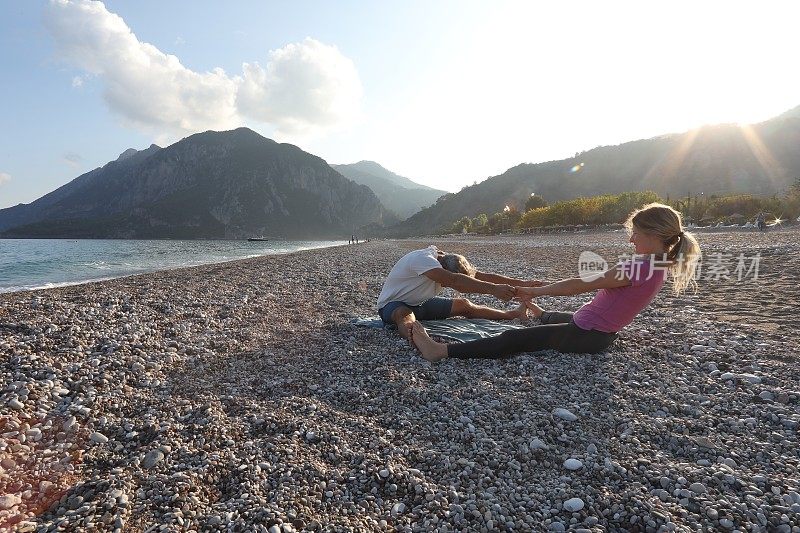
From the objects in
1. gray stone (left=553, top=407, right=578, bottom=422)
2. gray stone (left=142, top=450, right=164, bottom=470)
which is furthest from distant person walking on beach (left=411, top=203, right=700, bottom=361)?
gray stone (left=142, top=450, right=164, bottom=470)

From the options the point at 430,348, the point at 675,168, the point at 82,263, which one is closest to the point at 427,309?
the point at 430,348

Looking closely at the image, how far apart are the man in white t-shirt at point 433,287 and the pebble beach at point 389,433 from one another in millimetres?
472

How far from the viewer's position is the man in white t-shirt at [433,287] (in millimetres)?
6172

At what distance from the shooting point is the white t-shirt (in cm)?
636

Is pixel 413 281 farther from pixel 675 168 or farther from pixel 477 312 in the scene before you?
pixel 675 168

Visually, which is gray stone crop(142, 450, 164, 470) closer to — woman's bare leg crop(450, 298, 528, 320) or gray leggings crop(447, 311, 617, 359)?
gray leggings crop(447, 311, 617, 359)

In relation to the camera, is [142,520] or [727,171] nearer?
[142,520]

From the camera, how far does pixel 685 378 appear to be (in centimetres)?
475

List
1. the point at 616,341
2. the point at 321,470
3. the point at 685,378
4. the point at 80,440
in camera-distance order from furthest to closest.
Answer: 1. the point at 616,341
2. the point at 685,378
3. the point at 80,440
4. the point at 321,470

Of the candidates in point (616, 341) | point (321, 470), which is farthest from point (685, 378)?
point (321, 470)

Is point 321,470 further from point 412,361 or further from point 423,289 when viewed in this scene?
point 423,289

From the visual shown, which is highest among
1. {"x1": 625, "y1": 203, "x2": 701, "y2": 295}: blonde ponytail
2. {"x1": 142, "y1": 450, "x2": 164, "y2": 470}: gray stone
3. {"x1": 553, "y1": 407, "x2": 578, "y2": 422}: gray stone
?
{"x1": 625, "y1": 203, "x2": 701, "y2": 295}: blonde ponytail

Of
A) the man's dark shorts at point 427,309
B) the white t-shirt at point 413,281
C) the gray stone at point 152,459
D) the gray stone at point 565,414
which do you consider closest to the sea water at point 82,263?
the man's dark shorts at point 427,309

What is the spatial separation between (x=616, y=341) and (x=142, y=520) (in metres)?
5.93
